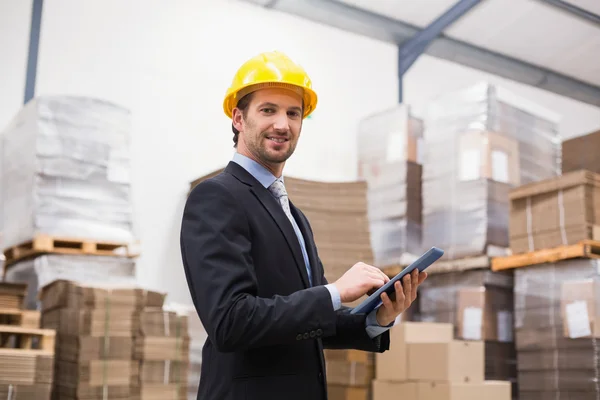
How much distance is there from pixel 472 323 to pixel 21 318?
3.57m

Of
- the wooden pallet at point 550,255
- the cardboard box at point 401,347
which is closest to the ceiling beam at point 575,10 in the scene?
the wooden pallet at point 550,255

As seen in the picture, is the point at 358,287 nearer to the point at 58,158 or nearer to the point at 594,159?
the point at 58,158

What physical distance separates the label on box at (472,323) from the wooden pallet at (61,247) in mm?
2826

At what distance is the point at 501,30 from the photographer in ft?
28.6

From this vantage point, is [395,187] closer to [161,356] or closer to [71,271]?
[161,356]

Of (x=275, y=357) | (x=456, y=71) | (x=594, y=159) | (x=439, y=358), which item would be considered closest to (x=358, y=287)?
(x=275, y=357)

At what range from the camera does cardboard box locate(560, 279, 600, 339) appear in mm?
5191

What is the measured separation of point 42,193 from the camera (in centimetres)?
533

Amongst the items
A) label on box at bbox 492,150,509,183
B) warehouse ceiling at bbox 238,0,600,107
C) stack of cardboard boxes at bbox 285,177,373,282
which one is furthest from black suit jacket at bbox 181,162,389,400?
warehouse ceiling at bbox 238,0,600,107

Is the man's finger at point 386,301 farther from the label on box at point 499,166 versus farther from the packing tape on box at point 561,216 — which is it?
the label on box at point 499,166

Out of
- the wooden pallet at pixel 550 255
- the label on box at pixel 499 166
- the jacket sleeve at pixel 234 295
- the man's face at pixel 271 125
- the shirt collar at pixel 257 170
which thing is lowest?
the jacket sleeve at pixel 234 295

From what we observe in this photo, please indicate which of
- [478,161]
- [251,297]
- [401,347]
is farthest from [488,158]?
[251,297]

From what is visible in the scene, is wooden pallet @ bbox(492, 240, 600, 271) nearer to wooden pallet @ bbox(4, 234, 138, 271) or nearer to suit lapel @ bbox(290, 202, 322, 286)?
wooden pallet @ bbox(4, 234, 138, 271)

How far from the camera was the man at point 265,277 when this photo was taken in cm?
149
